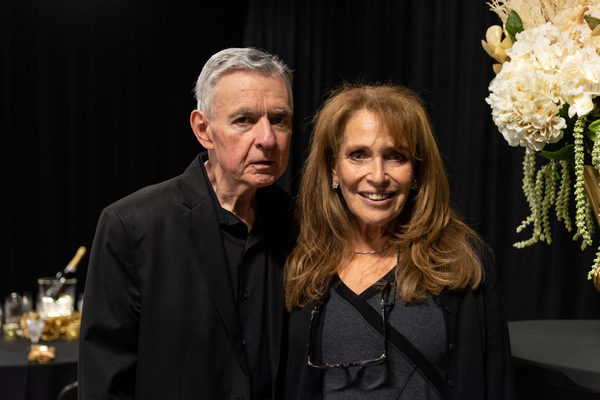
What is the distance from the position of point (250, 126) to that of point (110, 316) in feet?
2.08

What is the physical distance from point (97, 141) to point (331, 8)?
8.02 feet

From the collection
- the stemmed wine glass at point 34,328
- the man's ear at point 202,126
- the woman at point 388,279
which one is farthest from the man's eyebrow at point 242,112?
the stemmed wine glass at point 34,328

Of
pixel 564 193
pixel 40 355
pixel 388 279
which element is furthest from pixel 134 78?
pixel 564 193

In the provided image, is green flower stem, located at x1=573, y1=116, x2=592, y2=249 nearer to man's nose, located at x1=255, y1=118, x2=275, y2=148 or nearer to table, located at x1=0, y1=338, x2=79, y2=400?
man's nose, located at x1=255, y1=118, x2=275, y2=148

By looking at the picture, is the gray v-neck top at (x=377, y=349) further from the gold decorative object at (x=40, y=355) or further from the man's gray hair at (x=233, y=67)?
the gold decorative object at (x=40, y=355)

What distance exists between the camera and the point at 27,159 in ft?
21.3

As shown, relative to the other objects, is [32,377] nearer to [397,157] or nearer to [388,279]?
[388,279]

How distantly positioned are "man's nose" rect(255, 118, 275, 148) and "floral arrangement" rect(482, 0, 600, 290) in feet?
2.00

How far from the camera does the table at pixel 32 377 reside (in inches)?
137

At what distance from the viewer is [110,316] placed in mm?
1990

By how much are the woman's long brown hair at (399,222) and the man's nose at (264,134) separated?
177mm

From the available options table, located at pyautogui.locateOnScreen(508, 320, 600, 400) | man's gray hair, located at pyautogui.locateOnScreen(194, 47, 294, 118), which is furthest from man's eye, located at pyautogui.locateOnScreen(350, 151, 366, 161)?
table, located at pyautogui.locateOnScreen(508, 320, 600, 400)

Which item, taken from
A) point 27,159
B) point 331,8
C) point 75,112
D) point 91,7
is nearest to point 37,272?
point 27,159

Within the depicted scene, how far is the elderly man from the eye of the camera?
200 cm
